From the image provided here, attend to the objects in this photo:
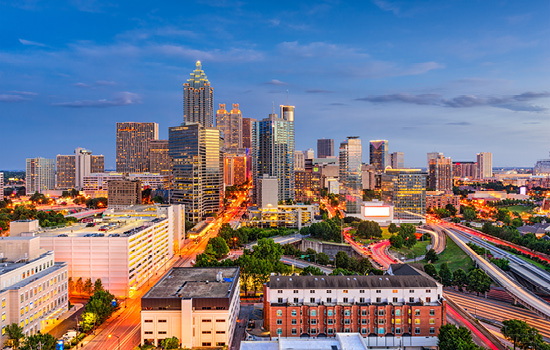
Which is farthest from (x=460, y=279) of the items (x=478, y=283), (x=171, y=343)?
(x=171, y=343)

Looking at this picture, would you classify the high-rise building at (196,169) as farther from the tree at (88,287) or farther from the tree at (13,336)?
the tree at (13,336)

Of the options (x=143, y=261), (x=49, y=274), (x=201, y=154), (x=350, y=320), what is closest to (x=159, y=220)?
(x=143, y=261)

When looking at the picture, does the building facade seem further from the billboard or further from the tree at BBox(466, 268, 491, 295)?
the billboard

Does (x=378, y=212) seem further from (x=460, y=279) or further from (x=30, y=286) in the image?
(x=30, y=286)

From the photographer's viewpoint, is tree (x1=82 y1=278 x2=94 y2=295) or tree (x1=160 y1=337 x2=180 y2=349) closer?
tree (x1=160 y1=337 x2=180 y2=349)

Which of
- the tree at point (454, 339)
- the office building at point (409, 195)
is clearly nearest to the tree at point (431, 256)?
the tree at point (454, 339)

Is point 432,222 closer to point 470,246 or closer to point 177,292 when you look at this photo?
point 470,246

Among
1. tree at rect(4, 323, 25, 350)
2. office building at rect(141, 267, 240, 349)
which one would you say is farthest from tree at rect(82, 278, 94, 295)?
office building at rect(141, 267, 240, 349)
